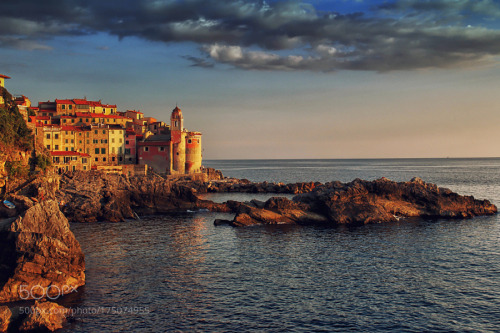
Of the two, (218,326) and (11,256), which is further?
(11,256)

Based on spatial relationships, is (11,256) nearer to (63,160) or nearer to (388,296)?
(388,296)

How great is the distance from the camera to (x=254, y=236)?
158 ft

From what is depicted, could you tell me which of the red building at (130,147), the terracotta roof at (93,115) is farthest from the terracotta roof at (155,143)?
the terracotta roof at (93,115)

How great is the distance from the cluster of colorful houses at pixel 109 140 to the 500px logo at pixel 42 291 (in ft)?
229

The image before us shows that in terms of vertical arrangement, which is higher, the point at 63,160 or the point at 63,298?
the point at 63,160

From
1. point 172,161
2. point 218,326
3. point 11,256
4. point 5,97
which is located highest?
point 5,97

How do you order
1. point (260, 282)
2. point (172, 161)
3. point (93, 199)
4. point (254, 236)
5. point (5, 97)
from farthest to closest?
1. point (172, 161)
2. point (5, 97)
3. point (93, 199)
4. point (254, 236)
5. point (260, 282)

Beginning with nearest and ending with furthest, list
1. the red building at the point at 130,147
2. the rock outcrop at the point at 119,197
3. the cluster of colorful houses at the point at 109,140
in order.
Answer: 1. the rock outcrop at the point at 119,197
2. the cluster of colorful houses at the point at 109,140
3. the red building at the point at 130,147

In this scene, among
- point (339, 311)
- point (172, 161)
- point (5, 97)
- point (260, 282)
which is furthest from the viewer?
point (172, 161)

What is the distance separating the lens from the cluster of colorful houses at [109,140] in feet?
324

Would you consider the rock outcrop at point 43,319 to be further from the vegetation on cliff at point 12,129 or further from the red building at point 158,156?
the red building at point 158,156

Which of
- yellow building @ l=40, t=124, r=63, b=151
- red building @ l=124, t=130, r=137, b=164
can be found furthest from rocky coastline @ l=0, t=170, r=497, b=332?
red building @ l=124, t=130, r=137, b=164

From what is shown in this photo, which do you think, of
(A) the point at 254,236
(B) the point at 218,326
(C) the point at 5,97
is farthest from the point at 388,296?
(C) the point at 5,97

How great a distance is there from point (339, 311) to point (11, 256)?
2410 centimetres
